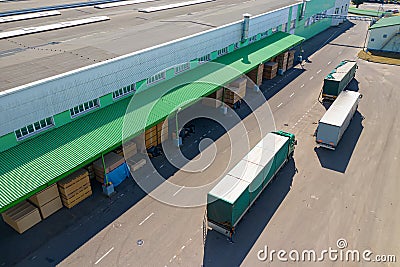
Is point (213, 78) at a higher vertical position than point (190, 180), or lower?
higher

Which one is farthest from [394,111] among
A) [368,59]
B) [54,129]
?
[54,129]

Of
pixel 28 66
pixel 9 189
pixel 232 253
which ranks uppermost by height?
pixel 28 66

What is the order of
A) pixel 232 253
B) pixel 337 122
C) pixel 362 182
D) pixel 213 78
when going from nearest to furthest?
pixel 232 253, pixel 362 182, pixel 337 122, pixel 213 78

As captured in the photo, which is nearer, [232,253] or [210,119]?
[232,253]

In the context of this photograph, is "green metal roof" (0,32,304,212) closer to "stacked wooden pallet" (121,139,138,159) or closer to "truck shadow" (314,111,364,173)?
"stacked wooden pallet" (121,139,138,159)

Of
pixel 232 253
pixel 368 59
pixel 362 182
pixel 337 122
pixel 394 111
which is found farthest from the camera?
pixel 368 59

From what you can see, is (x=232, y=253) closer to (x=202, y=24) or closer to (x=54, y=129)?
(x=54, y=129)

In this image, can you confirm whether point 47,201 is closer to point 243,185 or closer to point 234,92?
point 243,185
